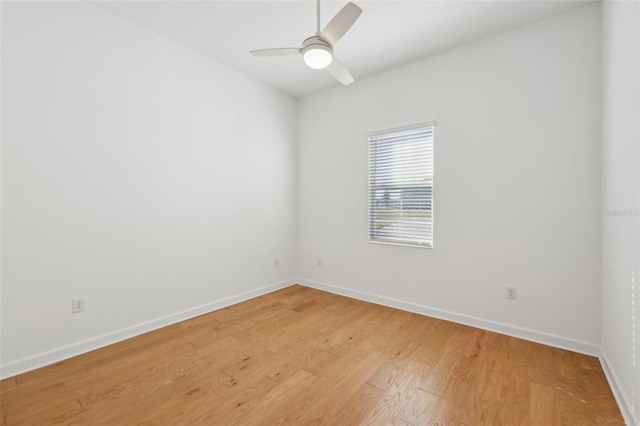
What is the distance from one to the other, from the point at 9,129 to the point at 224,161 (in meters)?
1.75

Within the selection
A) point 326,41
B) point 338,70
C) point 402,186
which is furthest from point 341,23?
point 402,186

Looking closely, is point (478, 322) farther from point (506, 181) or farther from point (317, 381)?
point (317, 381)

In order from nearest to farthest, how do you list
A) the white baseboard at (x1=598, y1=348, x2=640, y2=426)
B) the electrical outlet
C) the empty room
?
1. the white baseboard at (x1=598, y1=348, x2=640, y2=426)
2. the empty room
3. the electrical outlet

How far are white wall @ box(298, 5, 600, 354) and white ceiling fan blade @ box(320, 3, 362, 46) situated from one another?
1.68m

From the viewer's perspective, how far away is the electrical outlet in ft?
7.42

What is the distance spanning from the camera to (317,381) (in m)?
1.93

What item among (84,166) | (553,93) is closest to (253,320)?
(84,166)

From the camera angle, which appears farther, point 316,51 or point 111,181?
point 111,181

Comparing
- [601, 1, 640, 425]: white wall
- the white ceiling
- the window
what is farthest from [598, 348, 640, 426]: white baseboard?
the white ceiling

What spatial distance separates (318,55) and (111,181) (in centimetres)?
209

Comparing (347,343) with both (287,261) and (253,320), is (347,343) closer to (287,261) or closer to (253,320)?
(253,320)

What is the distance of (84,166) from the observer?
2309mm

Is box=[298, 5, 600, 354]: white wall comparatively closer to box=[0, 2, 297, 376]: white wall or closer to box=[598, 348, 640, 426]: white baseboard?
box=[598, 348, 640, 426]: white baseboard

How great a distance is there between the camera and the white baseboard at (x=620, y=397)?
1.48 m
